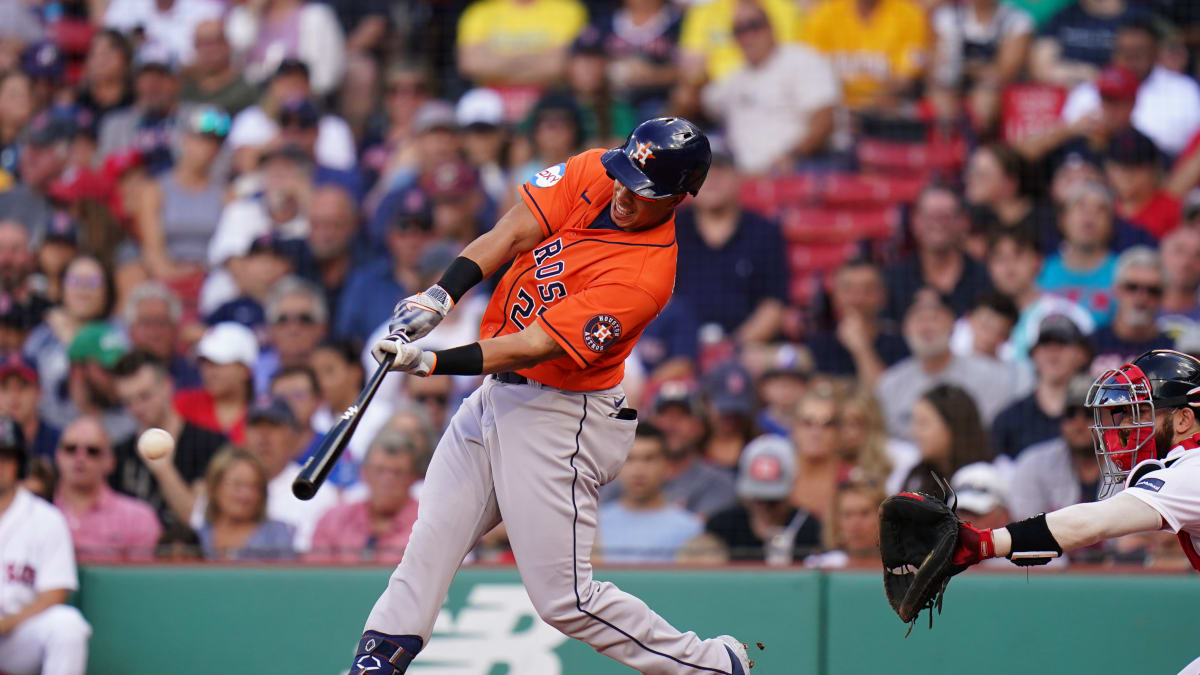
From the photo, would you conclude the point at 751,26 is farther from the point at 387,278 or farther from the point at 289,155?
the point at 289,155

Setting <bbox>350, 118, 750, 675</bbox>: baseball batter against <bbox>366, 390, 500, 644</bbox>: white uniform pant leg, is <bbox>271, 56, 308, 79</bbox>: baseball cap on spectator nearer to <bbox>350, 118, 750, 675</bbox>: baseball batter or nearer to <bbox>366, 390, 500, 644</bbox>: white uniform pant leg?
<bbox>350, 118, 750, 675</bbox>: baseball batter

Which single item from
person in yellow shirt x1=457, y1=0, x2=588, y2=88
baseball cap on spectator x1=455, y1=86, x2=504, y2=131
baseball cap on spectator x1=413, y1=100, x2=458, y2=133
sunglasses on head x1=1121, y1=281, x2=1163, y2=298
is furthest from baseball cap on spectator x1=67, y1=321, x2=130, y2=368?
sunglasses on head x1=1121, y1=281, x2=1163, y2=298

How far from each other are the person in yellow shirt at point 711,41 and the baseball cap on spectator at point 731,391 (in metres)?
2.23

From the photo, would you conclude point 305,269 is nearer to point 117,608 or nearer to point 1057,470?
point 117,608

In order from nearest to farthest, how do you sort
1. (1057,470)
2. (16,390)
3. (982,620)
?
(982,620)
(1057,470)
(16,390)

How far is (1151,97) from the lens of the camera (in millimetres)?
8695

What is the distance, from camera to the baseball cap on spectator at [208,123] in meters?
9.54

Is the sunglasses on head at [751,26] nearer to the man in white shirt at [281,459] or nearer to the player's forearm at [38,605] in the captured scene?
the man in white shirt at [281,459]

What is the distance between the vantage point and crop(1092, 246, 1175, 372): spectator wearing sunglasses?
7.36m

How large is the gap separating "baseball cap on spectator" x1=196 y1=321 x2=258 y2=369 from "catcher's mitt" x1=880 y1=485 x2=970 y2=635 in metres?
4.74

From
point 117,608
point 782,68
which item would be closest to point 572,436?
point 117,608

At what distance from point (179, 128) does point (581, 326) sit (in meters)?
6.11

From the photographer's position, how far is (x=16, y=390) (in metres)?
7.69

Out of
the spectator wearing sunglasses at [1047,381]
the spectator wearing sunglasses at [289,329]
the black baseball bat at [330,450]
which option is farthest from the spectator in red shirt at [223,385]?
the black baseball bat at [330,450]
